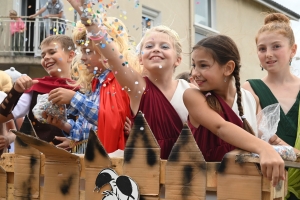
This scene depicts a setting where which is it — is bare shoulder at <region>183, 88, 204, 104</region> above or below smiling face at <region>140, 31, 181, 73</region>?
below

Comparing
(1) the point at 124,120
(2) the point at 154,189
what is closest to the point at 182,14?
A: (1) the point at 124,120

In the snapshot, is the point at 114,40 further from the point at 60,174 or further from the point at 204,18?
the point at 204,18

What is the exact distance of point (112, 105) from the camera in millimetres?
2463

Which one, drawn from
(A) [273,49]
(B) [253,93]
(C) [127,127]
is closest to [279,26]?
(A) [273,49]

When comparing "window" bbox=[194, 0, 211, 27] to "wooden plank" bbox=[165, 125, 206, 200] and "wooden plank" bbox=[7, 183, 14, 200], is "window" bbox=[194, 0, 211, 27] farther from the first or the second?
"wooden plank" bbox=[165, 125, 206, 200]

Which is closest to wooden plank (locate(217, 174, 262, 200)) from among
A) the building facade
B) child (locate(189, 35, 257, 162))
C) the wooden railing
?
the wooden railing

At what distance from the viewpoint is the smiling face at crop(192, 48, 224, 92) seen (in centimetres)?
212

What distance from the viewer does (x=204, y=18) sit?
43.0 ft

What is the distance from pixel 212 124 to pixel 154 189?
0.37 m

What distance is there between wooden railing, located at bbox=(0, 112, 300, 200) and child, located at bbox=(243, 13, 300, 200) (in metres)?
0.75

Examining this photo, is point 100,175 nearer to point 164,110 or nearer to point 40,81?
point 164,110

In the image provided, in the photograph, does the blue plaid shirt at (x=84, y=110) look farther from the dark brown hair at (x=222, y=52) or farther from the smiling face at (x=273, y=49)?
the smiling face at (x=273, y=49)

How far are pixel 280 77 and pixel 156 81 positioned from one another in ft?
2.33

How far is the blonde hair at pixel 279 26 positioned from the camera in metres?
2.60
